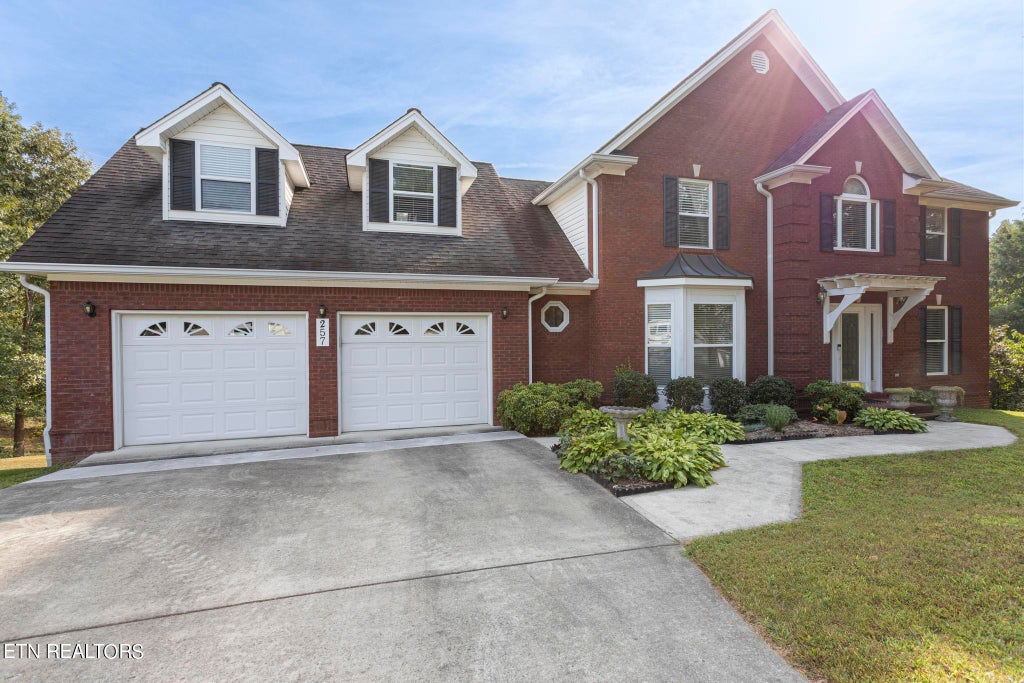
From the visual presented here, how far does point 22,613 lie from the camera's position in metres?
3.38

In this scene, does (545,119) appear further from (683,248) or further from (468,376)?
(468,376)

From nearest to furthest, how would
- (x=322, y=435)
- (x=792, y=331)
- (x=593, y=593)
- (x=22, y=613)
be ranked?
1. (x=22, y=613)
2. (x=593, y=593)
3. (x=322, y=435)
4. (x=792, y=331)

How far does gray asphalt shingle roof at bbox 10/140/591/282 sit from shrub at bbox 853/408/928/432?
6651 mm

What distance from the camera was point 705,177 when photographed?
11055 mm

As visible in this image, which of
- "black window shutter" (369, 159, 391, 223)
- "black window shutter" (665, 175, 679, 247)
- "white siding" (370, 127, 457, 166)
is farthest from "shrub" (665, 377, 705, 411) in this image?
"black window shutter" (369, 159, 391, 223)

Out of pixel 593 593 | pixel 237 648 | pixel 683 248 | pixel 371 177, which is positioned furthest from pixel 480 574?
pixel 683 248

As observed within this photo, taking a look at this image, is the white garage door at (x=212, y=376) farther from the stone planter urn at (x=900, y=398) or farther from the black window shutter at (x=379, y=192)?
the stone planter urn at (x=900, y=398)

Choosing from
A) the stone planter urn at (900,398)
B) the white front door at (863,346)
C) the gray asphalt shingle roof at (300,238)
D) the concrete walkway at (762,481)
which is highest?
the gray asphalt shingle roof at (300,238)

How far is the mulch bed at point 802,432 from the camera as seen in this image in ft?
28.5

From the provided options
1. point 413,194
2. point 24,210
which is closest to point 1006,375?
point 413,194

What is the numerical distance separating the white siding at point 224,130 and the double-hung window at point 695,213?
9.17 metres

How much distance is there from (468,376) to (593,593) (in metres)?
6.46

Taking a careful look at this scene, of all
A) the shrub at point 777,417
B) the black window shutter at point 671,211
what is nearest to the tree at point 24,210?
the black window shutter at point 671,211

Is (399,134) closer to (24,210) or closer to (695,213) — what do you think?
(695,213)
